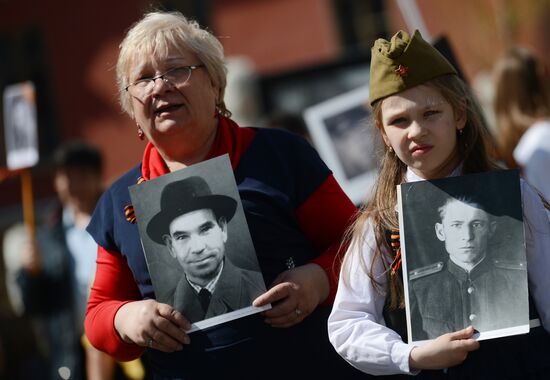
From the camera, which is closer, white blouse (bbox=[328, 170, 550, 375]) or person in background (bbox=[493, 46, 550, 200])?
white blouse (bbox=[328, 170, 550, 375])

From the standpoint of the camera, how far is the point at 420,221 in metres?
2.56

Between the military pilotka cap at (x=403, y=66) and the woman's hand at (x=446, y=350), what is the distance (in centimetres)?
58

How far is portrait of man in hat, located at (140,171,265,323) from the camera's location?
9.28 ft

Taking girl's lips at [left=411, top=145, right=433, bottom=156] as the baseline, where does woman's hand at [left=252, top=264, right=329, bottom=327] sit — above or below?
below

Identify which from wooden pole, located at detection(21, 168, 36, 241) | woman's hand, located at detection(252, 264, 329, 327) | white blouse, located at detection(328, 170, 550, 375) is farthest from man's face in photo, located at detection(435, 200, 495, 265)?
wooden pole, located at detection(21, 168, 36, 241)

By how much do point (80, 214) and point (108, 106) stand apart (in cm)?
1162

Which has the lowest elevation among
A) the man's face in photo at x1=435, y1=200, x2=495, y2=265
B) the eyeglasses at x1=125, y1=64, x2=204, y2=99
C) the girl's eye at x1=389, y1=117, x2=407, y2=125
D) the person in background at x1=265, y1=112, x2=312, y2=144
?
the man's face in photo at x1=435, y1=200, x2=495, y2=265

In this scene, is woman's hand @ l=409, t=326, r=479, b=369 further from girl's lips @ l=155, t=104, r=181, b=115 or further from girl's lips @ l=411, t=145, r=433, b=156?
girl's lips @ l=155, t=104, r=181, b=115

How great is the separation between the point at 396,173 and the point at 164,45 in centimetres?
72

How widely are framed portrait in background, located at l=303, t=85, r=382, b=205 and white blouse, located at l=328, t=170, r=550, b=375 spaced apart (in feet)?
8.13

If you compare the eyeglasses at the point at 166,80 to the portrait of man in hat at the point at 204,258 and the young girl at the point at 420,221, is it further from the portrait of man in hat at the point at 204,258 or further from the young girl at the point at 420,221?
the young girl at the point at 420,221

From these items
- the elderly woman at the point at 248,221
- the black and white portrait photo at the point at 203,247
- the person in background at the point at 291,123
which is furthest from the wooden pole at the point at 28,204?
the black and white portrait photo at the point at 203,247

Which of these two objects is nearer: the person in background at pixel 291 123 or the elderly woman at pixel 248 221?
the elderly woman at pixel 248 221

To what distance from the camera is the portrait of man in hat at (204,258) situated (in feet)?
9.28
